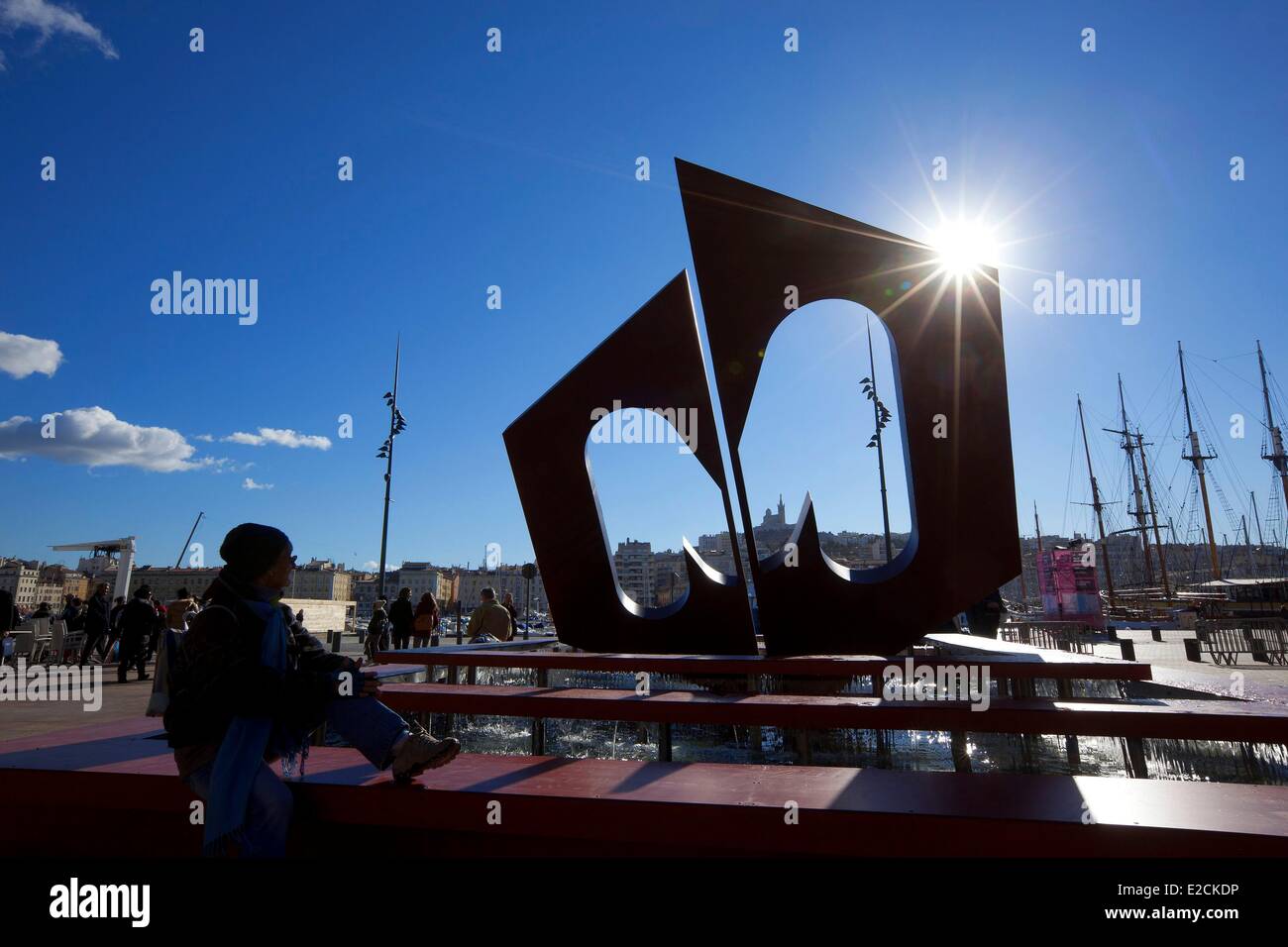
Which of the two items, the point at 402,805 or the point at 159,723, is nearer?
the point at 402,805

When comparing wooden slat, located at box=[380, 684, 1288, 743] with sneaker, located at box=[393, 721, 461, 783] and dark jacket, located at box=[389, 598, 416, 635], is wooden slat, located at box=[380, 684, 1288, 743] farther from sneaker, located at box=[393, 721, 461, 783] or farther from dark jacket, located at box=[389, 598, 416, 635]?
dark jacket, located at box=[389, 598, 416, 635]

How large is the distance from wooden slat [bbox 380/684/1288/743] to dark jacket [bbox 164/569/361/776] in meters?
1.90

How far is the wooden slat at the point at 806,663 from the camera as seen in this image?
185 inches

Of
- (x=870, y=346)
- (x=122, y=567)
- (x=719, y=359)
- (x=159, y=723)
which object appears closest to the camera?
(x=159, y=723)

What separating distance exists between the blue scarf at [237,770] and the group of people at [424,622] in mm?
9215

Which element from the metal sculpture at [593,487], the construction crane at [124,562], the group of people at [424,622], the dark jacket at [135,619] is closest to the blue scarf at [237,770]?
the metal sculpture at [593,487]

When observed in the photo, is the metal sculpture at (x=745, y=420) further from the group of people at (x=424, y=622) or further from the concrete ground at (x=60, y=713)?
the concrete ground at (x=60, y=713)

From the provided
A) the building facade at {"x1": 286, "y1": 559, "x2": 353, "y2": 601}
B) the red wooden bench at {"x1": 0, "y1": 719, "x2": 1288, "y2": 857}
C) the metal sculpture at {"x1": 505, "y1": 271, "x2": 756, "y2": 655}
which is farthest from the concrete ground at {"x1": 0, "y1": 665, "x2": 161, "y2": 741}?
the building facade at {"x1": 286, "y1": 559, "x2": 353, "y2": 601}

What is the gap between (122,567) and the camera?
22.0 m
